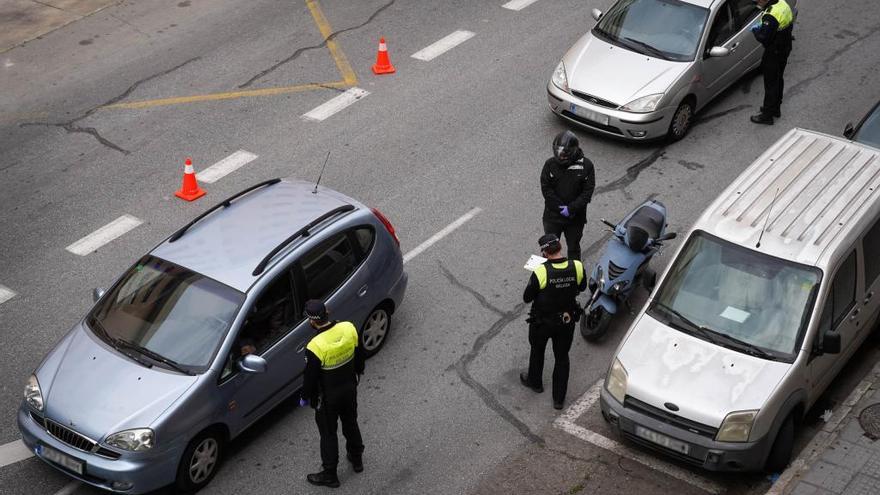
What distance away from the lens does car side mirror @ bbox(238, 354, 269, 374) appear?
927cm

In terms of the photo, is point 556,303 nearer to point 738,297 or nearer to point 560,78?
point 738,297

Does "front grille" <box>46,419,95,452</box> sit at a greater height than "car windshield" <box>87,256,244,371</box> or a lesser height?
lesser

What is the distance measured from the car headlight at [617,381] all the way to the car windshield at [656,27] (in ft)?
21.1

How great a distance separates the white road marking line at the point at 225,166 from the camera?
14086mm

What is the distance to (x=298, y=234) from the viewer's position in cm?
1017

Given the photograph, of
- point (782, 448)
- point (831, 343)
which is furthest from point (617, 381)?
point (831, 343)

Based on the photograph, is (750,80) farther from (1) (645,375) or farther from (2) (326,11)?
(1) (645,375)

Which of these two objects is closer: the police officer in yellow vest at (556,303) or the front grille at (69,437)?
the front grille at (69,437)

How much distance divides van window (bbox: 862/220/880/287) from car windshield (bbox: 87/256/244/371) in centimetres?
546

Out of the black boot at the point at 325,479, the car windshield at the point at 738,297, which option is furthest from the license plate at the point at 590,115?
the black boot at the point at 325,479

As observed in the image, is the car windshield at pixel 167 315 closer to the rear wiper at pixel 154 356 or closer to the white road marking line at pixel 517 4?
the rear wiper at pixel 154 356

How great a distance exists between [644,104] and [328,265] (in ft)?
18.8

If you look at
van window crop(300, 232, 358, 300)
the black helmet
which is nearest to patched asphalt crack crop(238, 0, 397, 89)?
the black helmet

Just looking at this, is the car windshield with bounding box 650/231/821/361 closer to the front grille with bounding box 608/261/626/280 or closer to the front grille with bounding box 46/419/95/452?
the front grille with bounding box 608/261/626/280
